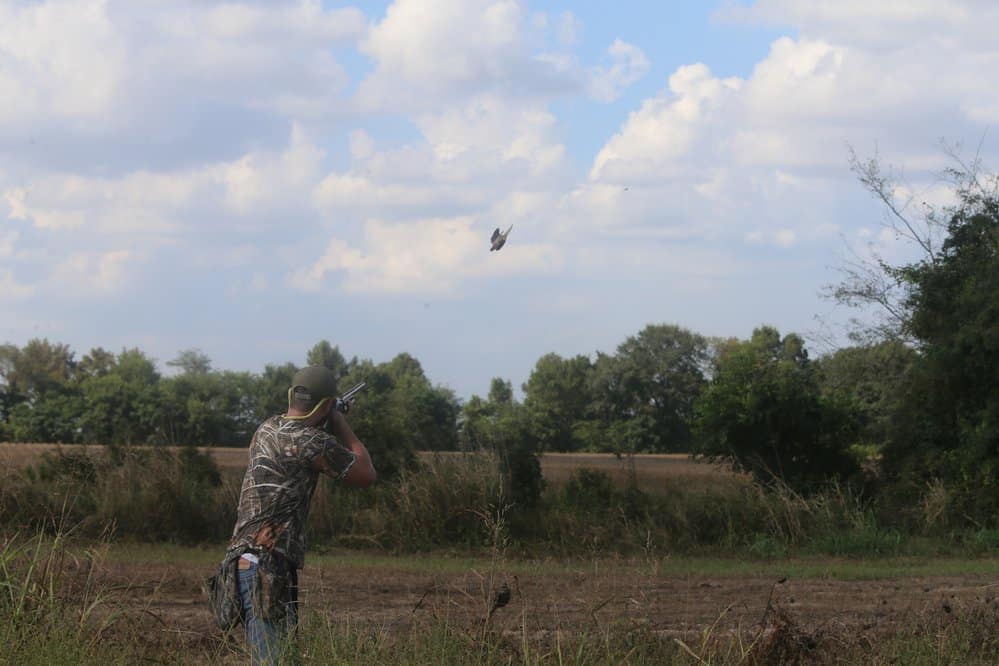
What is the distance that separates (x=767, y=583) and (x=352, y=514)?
744cm

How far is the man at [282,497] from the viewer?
225 inches

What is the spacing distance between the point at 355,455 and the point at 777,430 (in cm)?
1662

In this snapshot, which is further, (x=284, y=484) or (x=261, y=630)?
(x=284, y=484)

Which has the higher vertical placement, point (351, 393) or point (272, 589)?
point (351, 393)

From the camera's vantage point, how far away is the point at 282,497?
5922 mm

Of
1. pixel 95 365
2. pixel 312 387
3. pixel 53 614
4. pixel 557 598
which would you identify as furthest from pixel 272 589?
pixel 95 365

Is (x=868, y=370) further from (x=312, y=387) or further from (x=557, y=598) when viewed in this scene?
(x=312, y=387)

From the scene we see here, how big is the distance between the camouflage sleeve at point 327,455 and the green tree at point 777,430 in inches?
639

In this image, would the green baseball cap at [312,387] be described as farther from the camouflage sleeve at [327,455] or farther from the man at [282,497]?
the camouflage sleeve at [327,455]

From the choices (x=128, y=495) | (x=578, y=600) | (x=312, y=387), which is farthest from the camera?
(x=128, y=495)

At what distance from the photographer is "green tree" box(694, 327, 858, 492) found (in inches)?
843

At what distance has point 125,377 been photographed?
34250mm

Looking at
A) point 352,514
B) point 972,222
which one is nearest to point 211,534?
point 352,514

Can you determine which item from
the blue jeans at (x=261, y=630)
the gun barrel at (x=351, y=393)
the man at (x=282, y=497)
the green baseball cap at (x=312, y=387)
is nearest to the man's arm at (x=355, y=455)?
the man at (x=282, y=497)
